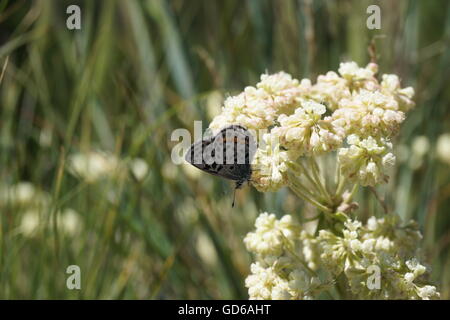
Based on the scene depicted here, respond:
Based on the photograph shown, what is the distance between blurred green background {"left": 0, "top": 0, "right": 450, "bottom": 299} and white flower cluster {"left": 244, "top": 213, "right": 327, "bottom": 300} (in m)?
0.47

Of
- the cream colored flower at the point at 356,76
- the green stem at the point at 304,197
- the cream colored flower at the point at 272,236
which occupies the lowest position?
the cream colored flower at the point at 272,236

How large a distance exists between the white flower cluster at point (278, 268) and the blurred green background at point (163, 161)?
1.55 feet

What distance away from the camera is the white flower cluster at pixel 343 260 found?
1356 mm

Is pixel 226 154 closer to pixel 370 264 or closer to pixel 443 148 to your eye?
pixel 370 264

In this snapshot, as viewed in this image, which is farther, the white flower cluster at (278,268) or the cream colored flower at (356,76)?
the cream colored flower at (356,76)

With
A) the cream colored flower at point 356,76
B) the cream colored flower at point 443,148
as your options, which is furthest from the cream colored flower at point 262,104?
the cream colored flower at point 443,148

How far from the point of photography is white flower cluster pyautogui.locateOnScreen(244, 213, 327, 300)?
1391 mm

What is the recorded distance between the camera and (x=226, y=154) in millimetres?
1418

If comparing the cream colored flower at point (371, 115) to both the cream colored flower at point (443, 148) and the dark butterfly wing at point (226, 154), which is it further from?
the cream colored flower at point (443, 148)

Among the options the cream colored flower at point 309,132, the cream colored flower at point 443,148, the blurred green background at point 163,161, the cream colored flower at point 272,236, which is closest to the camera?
the cream colored flower at point 309,132

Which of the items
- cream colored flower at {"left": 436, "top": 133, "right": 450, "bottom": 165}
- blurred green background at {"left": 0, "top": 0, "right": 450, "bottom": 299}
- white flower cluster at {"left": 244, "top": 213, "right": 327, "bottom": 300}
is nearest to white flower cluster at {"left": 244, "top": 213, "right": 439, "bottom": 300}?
white flower cluster at {"left": 244, "top": 213, "right": 327, "bottom": 300}

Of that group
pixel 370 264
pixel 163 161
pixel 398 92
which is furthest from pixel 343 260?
pixel 163 161

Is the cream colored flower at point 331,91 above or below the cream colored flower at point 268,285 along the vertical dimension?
above
